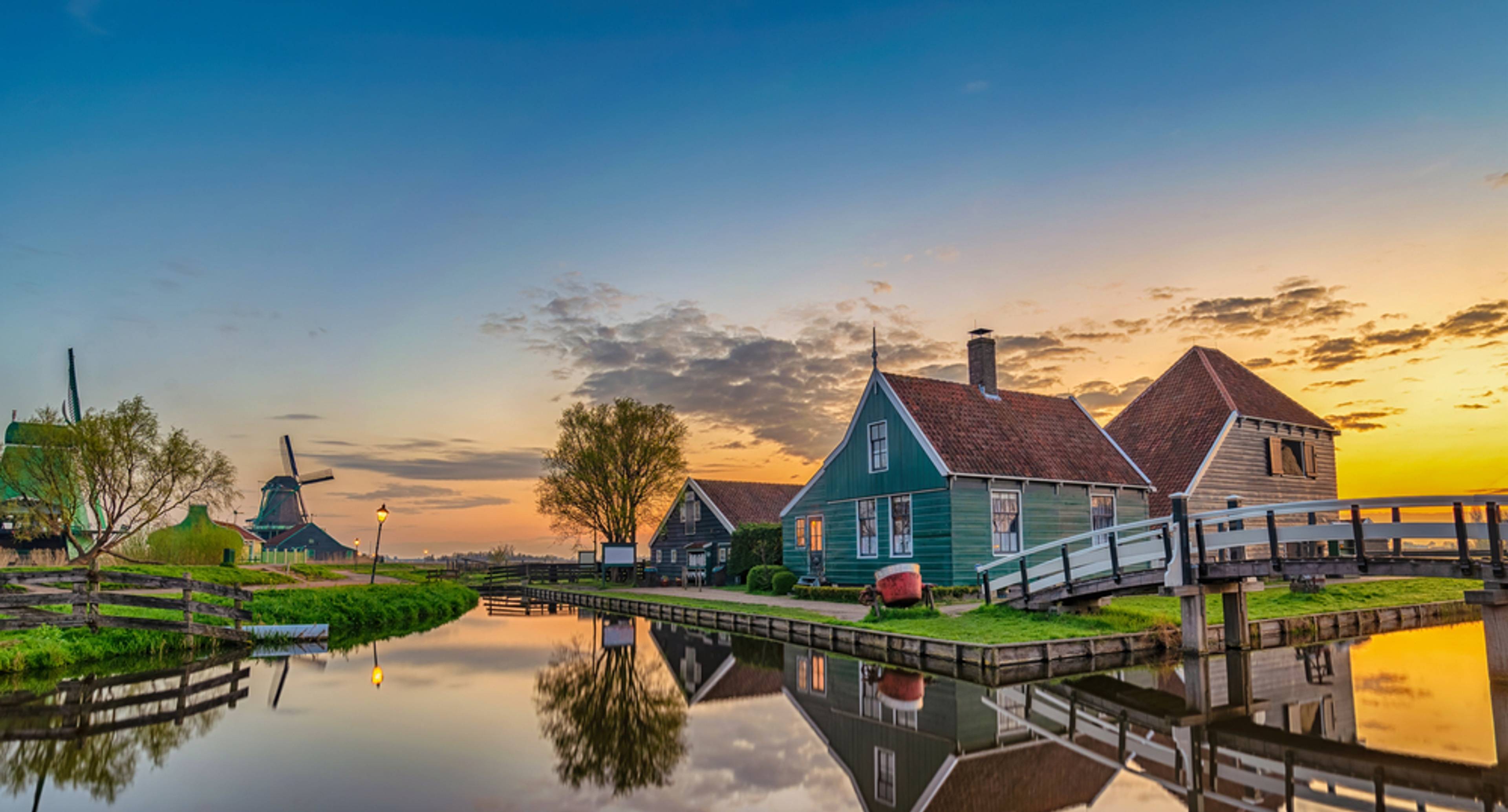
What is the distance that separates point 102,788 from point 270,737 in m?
2.46

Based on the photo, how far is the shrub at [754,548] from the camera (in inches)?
1475

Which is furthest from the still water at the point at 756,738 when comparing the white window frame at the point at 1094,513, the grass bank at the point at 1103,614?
the white window frame at the point at 1094,513

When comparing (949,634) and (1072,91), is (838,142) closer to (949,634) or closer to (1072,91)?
(1072,91)

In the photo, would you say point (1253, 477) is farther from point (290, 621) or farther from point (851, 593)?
point (290, 621)

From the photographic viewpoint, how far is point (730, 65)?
21.9 m

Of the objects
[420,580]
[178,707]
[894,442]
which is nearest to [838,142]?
[894,442]

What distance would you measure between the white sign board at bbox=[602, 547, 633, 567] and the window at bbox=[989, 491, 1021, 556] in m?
24.3

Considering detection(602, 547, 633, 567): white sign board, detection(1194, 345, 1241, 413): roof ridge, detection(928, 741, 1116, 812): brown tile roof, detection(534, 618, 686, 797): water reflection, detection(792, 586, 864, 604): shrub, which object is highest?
detection(1194, 345, 1241, 413): roof ridge

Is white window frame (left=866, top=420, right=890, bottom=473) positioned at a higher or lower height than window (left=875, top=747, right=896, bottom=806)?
higher

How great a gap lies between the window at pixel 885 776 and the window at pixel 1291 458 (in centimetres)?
2662

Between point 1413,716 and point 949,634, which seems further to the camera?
point 949,634

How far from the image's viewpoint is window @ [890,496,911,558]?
2625 cm

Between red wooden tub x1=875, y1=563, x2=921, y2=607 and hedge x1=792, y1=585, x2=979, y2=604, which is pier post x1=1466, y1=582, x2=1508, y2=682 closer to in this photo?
red wooden tub x1=875, y1=563, x2=921, y2=607

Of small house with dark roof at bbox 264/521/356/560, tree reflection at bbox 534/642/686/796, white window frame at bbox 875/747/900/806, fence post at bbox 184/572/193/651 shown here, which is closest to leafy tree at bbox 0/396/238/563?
fence post at bbox 184/572/193/651
